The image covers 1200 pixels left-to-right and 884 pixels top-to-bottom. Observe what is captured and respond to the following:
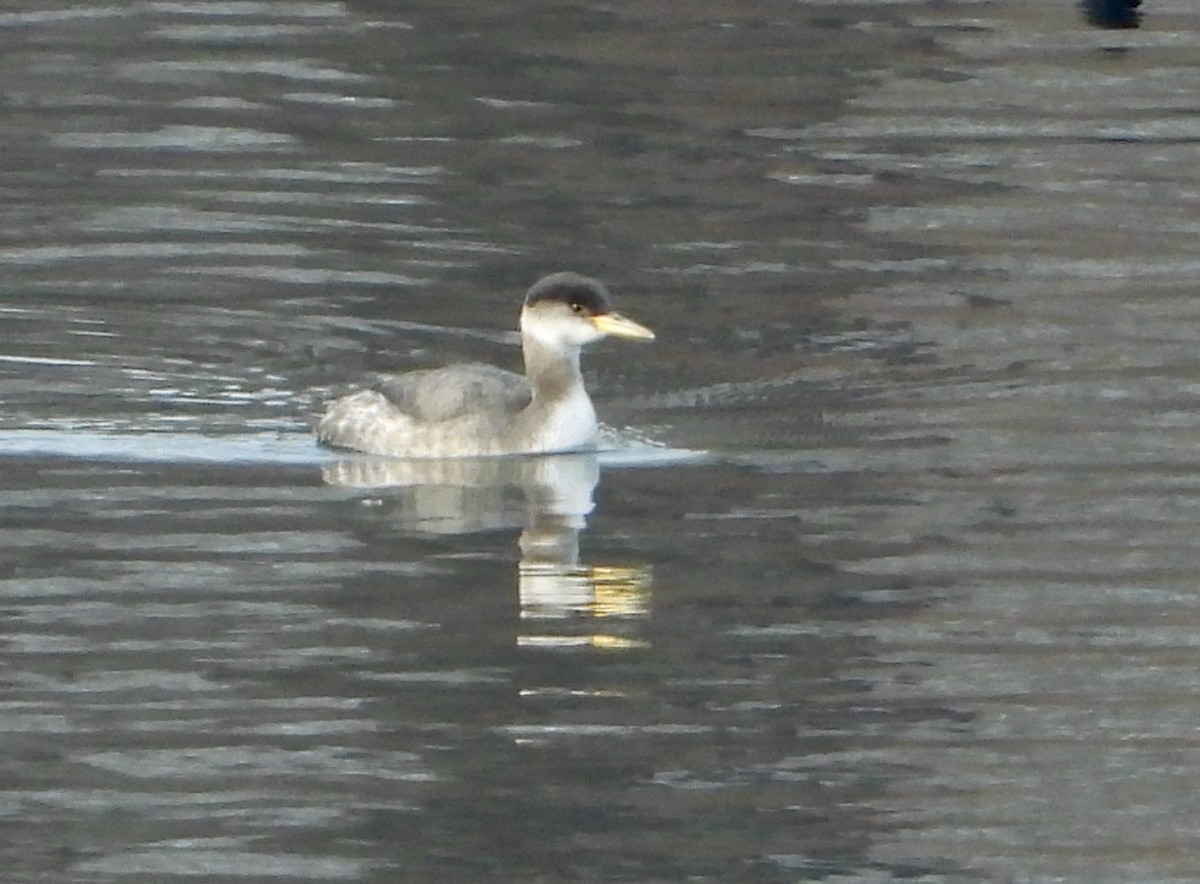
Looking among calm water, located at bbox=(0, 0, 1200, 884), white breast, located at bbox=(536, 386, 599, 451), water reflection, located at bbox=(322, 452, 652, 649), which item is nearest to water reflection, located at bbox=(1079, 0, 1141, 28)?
calm water, located at bbox=(0, 0, 1200, 884)

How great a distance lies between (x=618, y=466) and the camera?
16859 mm

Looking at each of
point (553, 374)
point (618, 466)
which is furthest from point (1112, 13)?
point (618, 466)

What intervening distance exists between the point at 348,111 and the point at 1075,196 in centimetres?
593

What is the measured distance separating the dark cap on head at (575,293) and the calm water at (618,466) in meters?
0.79

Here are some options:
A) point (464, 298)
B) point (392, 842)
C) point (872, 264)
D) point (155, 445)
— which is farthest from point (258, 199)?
point (392, 842)

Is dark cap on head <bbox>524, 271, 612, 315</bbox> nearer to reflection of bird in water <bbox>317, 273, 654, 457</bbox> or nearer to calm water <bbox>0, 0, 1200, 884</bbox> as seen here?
reflection of bird in water <bbox>317, 273, 654, 457</bbox>

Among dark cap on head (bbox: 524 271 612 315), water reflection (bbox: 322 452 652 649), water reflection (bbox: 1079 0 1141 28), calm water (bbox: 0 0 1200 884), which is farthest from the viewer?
water reflection (bbox: 1079 0 1141 28)

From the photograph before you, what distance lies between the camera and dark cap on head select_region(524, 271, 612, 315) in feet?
56.3

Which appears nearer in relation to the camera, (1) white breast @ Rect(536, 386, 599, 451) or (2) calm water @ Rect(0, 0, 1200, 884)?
(2) calm water @ Rect(0, 0, 1200, 884)

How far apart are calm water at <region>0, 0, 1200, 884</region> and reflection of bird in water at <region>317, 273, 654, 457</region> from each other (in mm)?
186

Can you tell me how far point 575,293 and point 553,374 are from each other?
42 cm

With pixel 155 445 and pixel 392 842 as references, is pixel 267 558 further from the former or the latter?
pixel 392 842

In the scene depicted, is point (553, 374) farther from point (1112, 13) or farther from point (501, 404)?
point (1112, 13)

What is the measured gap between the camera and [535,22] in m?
29.4
